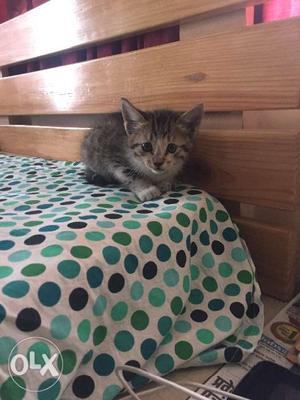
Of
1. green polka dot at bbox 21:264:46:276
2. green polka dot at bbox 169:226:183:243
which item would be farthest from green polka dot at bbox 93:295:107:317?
green polka dot at bbox 169:226:183:243

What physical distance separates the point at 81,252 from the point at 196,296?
30cm

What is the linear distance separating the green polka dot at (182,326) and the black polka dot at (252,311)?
6.6 inches

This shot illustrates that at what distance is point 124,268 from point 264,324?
1.26 feet

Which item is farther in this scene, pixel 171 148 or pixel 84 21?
pixel 84 21

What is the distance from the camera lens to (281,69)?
2.46ft

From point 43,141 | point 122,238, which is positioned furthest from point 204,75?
point 43,141

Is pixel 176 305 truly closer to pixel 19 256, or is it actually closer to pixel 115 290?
pixel 115 290

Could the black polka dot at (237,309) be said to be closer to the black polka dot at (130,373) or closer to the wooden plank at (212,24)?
the black polka dot at (130,373)

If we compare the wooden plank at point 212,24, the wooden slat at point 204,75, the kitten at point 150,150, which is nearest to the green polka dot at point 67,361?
the kitten at point 150,150

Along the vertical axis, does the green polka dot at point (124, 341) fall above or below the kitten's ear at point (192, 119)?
below

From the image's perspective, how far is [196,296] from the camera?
719 millimetres

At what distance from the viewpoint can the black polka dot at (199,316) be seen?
0.68 metres

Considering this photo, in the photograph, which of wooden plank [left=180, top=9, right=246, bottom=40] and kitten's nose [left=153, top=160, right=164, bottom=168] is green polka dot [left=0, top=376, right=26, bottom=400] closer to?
kitten's nose [left=153, top=160, right=164, bottom=168]

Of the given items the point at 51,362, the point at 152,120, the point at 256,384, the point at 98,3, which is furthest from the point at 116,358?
the point at 98,3
